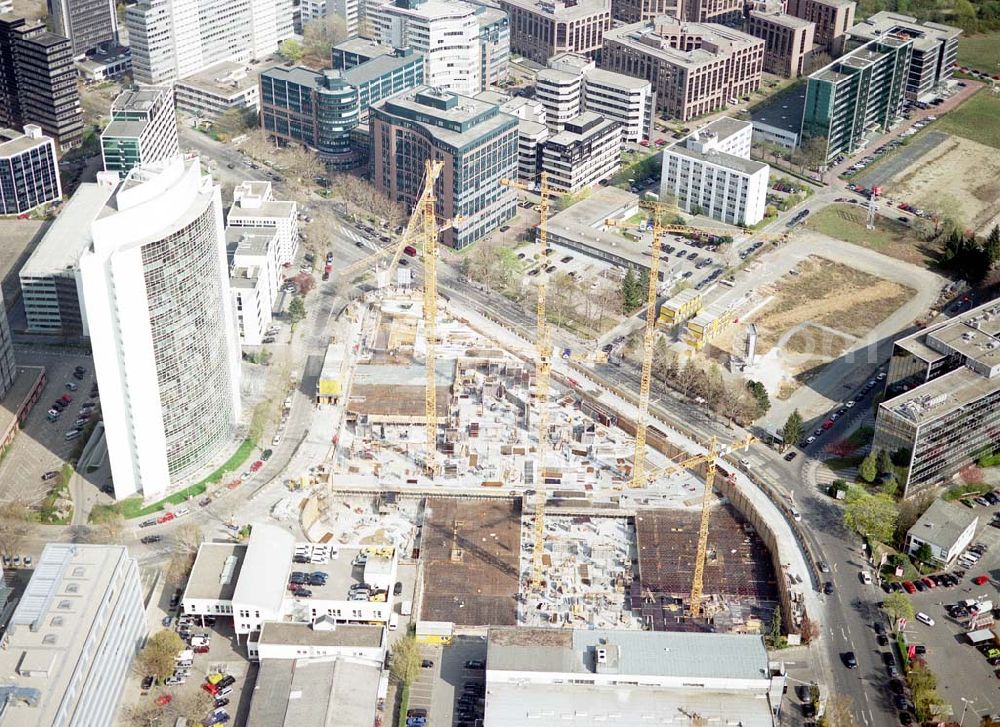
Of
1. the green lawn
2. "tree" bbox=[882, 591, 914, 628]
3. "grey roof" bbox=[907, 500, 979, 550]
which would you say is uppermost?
"grey roof" bbox=[907, 500, 979, 550]

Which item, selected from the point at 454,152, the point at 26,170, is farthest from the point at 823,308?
the point at 26,170

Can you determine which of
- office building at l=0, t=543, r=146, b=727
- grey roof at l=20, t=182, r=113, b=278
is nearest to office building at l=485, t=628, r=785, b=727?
office building at l=0, t=543, r=146, b=727

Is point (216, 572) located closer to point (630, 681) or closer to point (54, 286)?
point (630, 681)

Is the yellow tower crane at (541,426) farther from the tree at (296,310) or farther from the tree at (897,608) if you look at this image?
the tree at (897,608)

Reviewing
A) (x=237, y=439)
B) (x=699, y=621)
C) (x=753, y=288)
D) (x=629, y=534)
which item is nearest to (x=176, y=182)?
(x=237, y=439)

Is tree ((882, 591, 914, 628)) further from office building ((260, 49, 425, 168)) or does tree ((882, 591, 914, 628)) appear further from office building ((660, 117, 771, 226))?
office building ((260, 49, 425, 168))

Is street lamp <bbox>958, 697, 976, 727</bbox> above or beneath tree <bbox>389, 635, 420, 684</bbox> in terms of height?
beneath
